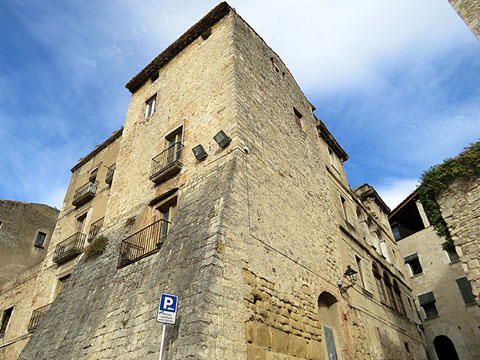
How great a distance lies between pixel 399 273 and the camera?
17.6 m

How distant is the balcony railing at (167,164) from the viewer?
9578 millimetres

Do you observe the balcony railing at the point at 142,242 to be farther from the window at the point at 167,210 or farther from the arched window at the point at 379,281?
the arched window at the point at 379,281

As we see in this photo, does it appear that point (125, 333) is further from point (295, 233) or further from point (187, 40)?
point (187, 40)

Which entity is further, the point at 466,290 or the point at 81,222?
the point at 466,290

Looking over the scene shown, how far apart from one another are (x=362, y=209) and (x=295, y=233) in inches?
344

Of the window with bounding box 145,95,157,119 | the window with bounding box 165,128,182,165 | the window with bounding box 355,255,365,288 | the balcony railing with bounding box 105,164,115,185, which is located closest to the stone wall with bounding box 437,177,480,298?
the window with bounding box 355,255,365,288

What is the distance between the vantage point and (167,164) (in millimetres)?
10312

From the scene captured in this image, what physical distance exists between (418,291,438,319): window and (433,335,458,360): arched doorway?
130 cm

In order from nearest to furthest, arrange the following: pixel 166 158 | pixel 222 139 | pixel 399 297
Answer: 1. pixel 222 139
2. pixel 166 158
3. pixel 399 297

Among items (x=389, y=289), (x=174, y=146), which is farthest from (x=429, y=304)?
(x=174, y=146)

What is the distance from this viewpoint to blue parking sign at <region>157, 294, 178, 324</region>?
4.96m

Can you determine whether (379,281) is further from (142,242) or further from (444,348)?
(444,348)

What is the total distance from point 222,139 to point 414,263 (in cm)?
2060

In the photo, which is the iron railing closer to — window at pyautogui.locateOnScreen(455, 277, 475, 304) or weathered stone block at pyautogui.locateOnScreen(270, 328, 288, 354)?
weathered stone block at pyautogui.locateOnScreen(270, 328, 288, 354)
